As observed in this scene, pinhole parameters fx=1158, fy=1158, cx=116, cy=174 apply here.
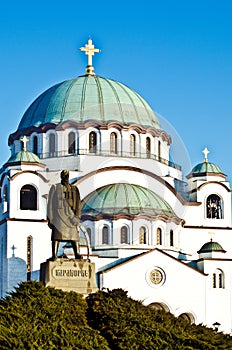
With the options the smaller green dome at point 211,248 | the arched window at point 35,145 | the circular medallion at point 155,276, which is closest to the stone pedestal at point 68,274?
the circular medallion at point 155,276

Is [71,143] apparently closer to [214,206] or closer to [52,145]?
[52,145]

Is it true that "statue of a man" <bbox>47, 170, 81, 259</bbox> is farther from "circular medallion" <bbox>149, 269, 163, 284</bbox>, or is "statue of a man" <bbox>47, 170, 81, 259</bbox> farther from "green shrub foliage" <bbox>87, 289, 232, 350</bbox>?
"circular medallion" <bbox>149, 269, 163, 284</bbox>

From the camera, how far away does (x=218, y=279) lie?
61250 mm

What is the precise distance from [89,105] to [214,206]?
937cm

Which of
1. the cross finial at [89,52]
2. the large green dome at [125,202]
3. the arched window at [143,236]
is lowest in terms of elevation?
the arched window at [143,236]

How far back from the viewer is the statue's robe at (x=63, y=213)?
3309 cm


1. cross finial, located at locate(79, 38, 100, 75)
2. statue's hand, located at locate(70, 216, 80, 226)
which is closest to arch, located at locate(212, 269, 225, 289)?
cross finial, located at locate(79, 38, 100, 75)

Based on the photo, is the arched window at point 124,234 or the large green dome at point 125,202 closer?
the arched window at point 124,234

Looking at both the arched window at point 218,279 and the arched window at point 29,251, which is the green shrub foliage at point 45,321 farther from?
the arched window at point 218,279

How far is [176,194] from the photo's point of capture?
66438 millimetres

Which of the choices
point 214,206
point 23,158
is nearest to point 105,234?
point 23,158

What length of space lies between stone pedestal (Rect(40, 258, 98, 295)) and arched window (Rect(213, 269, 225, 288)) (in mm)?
28553

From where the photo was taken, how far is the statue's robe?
3309 cm

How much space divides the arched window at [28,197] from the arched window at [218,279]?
1044 centimetres
